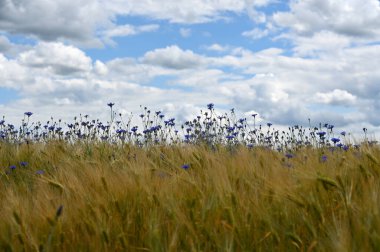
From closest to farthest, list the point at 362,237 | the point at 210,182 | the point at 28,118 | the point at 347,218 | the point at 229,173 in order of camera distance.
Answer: the point at 362,237 < the point at 347,218 < the point at 210,182 < the point at 229,173 < the point at 28,118

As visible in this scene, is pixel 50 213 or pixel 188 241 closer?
pixel 188 241

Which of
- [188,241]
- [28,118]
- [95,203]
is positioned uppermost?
[28,118]

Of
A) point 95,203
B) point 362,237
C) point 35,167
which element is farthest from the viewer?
point 35,167

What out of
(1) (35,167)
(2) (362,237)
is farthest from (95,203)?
(1) (35,167)

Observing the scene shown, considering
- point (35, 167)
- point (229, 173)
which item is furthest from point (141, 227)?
point (35, 167)

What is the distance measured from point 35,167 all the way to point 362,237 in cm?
466

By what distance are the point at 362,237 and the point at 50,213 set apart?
1.65m

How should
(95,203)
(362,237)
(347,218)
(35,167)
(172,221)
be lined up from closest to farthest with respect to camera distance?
(362,237)
(347,218)
(172,221)
(95,203)
(35,167)

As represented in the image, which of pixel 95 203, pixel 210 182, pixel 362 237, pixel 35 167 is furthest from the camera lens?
pixel 35 167

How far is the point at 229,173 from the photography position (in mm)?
3623

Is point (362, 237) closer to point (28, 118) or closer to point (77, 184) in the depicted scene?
point (77, 184)

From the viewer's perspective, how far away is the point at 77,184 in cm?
337

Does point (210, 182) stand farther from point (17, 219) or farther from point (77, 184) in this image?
point (17, 219)

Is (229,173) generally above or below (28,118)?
below
